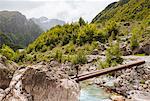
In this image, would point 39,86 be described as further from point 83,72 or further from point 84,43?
point 84,43

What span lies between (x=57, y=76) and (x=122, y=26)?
3979 inches

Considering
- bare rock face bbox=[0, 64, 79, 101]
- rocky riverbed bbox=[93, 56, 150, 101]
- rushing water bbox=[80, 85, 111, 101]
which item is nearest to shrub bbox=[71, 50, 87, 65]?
rocky riverbed bbox=[93, 56, 150, 101]

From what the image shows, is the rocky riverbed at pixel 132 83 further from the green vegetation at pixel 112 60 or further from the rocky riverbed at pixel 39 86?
the rocky riverbed at pixel 39 86

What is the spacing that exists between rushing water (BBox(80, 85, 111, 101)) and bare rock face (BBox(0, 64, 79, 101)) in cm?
1448

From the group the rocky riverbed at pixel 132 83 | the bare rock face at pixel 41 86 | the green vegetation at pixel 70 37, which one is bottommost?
the rocky riverbed at pixel 132 83

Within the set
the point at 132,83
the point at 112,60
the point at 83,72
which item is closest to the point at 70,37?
the point at 83,72

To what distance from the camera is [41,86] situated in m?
14.1

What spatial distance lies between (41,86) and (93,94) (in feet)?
60.6

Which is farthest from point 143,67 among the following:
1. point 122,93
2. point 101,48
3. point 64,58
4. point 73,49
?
point 73,49

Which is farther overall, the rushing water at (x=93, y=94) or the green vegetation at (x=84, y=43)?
the green vegetation at (x=84, y=43)

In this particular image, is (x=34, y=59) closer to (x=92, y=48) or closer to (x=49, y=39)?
(x=92, y=48)

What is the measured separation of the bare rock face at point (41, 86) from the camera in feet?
43.6

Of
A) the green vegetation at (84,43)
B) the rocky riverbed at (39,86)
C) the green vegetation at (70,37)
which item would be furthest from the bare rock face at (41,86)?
the green vegetation at (70,37)

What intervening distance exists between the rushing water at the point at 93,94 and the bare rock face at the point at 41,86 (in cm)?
1448
